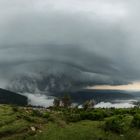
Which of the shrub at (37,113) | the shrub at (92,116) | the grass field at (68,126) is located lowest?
the grass field at (68,126)

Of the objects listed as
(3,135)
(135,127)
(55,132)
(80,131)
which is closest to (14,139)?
(3,135)

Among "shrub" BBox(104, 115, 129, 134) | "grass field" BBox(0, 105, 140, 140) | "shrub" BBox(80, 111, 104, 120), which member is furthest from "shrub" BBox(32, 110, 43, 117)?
"shrub" BBox(104, 115, 129, 134)

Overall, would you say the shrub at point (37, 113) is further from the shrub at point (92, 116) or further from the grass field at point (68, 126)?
the shrub at point (92, 116)

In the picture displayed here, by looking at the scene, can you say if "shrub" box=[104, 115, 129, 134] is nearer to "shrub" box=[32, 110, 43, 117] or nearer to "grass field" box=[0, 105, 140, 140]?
"grass field" box=[0, 105, 140, 140]

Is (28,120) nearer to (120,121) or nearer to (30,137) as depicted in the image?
(30,137)

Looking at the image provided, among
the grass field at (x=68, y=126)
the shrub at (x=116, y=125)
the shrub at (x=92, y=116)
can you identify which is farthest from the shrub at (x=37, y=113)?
the shrub at (x=116, y=125)

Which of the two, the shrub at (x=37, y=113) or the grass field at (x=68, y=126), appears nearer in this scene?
the grass field at (x=68, y=126)

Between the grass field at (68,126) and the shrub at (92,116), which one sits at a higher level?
the shrub at (92,116)
